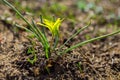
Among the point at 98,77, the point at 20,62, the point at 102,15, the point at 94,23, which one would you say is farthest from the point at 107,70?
the point at 102,15

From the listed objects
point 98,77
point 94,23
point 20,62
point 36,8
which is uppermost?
point 36,8

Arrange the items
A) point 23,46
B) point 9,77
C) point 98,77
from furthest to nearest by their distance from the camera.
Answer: point 23,46
point 98,77
point 9,77

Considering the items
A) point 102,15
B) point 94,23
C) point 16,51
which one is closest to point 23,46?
point 16,51

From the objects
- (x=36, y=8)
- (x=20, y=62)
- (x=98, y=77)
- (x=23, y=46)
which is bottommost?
(x=98, y=77)

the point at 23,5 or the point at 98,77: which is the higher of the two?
the point at 23,5

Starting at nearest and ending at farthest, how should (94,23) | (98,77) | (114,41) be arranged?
(98,77) < (114,41) < (94,23)

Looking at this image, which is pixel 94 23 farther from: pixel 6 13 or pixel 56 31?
pixel 56 31

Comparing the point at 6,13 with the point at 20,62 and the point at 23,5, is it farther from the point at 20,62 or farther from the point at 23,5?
the point at 20,62

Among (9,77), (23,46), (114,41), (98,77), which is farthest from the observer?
(114,41)

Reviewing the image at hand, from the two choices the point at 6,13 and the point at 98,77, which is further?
the point at 6,13
